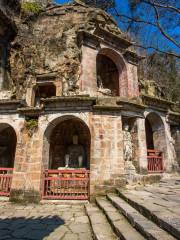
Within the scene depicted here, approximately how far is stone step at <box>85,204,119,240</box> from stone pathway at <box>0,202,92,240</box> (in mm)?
169

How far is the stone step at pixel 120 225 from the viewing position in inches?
136

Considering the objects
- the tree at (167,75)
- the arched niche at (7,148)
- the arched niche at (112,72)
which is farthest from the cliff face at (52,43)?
the tree at (167,75)

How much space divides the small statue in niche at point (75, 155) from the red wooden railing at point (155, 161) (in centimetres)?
383

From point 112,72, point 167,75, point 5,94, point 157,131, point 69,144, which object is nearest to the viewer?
point 69,144

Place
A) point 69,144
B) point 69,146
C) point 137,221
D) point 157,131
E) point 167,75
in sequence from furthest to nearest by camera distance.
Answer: point 167,75
point 157,131
point 69,144
point 69,146
point 137,221

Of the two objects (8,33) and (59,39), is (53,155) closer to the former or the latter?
(59,39)

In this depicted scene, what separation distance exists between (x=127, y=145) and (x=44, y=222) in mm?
5156

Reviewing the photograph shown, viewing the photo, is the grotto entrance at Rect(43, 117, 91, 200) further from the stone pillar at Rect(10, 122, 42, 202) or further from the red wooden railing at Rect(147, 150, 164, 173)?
the red wooden railing at Rect(147, 150, 164, 173)

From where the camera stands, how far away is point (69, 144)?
11.1m

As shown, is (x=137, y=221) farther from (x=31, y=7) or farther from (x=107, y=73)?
(x=31, y=7)

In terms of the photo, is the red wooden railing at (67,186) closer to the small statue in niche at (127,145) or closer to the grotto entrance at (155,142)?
the small statue in niche at (127,145)

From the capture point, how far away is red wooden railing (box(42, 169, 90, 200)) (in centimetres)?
735

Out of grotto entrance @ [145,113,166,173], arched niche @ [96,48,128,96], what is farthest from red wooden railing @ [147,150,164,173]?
arched niche @ [96,48,128,96]

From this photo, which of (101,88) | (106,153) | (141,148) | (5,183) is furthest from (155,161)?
(5,183)
